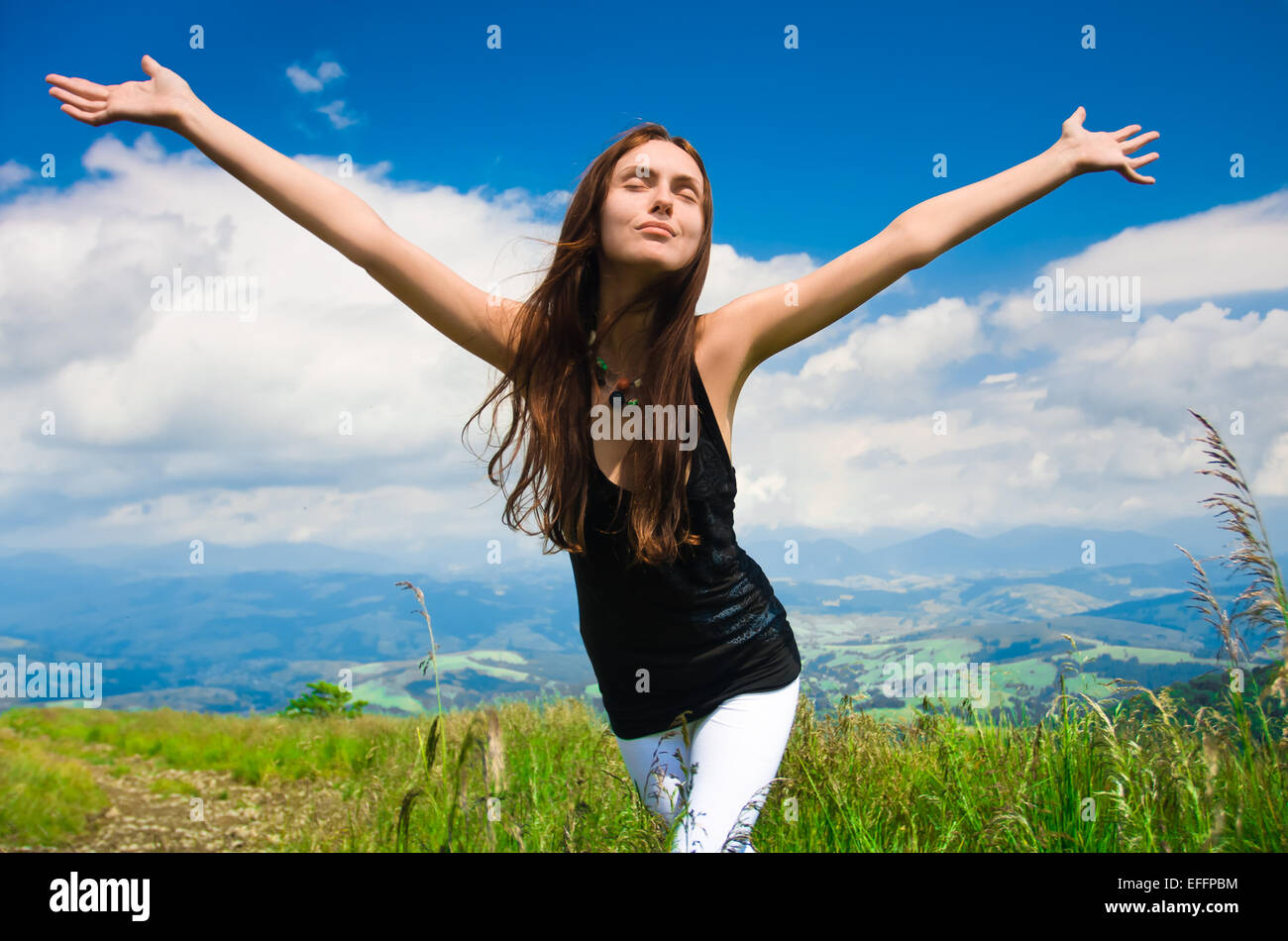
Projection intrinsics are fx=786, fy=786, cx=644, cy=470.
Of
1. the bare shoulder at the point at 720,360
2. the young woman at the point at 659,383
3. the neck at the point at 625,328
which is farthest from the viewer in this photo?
the neck at the point at 625,328

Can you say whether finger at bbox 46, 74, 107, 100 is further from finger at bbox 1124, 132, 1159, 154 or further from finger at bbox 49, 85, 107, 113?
finger at bbox 1124, 132, 1159, 154

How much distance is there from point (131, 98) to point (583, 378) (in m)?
1.77

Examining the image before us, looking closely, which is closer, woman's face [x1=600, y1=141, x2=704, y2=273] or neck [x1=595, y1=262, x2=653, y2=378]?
woman's face [x1=600, y1=141, x2=704, y2=273]

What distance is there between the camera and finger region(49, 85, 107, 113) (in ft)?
8.58

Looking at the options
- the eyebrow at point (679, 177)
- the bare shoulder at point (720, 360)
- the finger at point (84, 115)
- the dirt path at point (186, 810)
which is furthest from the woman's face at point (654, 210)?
the dirt path at point (186, 810)

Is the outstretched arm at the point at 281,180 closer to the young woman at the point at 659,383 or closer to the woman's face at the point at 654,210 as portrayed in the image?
the young woman at the point at 659,383

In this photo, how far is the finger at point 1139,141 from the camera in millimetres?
2828

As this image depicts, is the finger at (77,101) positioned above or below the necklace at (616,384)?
above

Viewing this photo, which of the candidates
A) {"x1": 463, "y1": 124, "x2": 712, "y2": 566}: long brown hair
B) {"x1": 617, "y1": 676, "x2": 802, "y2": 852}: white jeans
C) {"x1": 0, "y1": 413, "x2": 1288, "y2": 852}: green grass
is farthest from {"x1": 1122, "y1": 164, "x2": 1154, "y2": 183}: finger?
{"x1": 617, "y1": 676, "x2": 802, "y2": 852}: white jeans

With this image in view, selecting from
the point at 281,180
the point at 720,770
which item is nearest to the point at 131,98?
the point at 281,180

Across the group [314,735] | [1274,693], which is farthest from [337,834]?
[314,735]

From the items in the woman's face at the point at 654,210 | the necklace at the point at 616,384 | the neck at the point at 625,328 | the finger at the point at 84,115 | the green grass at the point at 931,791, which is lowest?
the green grass at the point at 931,791
